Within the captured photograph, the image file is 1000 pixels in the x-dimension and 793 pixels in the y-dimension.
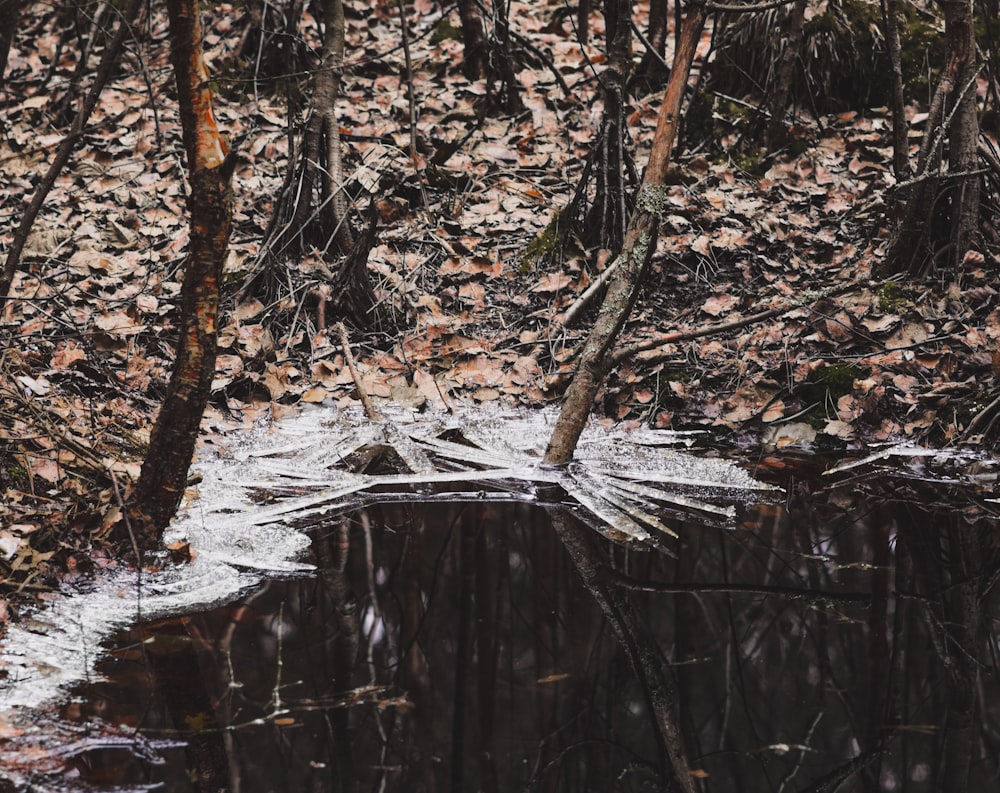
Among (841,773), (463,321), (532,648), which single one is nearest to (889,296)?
(463,321)

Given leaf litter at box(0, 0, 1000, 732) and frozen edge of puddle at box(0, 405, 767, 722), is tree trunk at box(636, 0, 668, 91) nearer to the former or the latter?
leaf litter at box(0, 0, 1000, 732)

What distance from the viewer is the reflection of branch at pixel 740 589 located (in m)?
2.87

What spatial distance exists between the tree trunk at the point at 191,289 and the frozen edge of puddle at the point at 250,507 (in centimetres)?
23

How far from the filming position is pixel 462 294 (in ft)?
17.3

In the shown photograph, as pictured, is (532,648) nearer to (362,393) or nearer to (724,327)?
(724,327)

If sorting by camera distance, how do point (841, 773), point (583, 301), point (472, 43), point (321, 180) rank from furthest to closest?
point (472, 43) → point (321, 180) → point (583, 301) → point (841, 773)

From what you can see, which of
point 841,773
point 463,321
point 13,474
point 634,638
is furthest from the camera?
point 463,321

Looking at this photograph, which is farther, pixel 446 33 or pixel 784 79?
pixel 446 33

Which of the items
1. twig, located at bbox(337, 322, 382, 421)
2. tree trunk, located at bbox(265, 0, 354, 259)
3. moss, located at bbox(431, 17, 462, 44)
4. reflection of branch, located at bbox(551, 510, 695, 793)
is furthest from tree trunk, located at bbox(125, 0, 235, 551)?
moss, located at bbox(431, 17, 462, 44)

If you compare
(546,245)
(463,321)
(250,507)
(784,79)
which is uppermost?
(784,79)

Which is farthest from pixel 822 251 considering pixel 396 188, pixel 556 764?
pixel 556 764

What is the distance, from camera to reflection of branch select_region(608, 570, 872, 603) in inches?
113

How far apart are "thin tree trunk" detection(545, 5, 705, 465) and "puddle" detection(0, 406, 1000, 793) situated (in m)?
0.20

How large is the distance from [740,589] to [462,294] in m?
2.78
